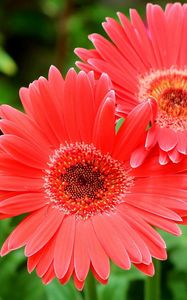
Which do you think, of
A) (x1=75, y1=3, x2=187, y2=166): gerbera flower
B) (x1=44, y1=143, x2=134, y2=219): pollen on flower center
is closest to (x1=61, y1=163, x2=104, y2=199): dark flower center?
(x1=44, y1=143, x2=134, y2=219): pollen on flower center

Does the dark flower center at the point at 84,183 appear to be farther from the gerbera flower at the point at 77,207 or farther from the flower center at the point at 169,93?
the flower center at the point at 169,93

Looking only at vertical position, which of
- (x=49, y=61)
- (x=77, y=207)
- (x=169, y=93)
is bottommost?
(x=77, y=207)

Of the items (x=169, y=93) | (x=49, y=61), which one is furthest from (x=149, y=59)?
(x=49, y=61)

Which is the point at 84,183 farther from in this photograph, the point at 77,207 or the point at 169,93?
the point at 169,93

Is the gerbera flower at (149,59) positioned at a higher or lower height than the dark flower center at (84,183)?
higher

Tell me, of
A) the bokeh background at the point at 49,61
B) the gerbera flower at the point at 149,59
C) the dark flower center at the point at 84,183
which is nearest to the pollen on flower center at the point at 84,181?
the dark flower center at the point at 84,183

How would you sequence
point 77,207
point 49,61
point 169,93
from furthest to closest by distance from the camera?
1. point 49,61
2. point 169,93
3. point 77,207
